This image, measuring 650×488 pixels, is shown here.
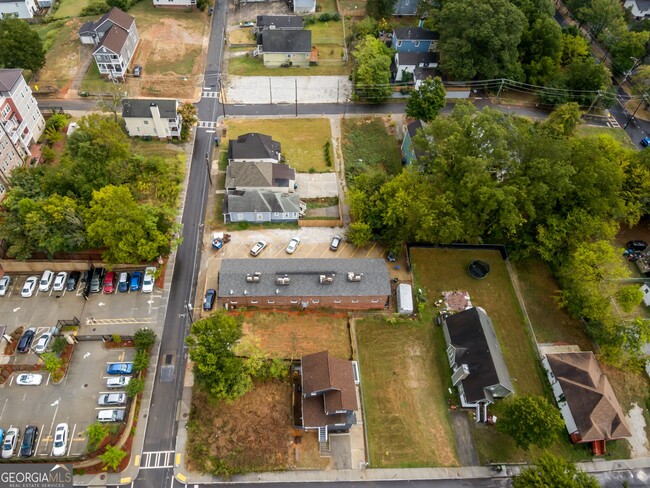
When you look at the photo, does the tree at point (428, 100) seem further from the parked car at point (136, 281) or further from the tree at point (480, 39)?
the parked car at point (136, 281)

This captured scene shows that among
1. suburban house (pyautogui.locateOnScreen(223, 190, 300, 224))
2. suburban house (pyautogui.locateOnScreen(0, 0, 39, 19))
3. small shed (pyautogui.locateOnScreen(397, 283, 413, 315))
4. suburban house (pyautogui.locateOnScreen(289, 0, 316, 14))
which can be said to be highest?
suburban house (pyautogui.locateOnScreen(289, 0, 316, 14))

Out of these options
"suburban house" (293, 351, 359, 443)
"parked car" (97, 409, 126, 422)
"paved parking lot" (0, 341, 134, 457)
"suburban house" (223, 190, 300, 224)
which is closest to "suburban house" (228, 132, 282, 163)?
"suburban house" (223, 190, 300, 224)

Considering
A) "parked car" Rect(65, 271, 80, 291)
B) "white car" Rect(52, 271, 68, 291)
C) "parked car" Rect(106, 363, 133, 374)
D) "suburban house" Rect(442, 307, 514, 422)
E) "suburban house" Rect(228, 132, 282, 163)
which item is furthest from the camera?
"suburban house" Rect(228, 132, 282, 163)

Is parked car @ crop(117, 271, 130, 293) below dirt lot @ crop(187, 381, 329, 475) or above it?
above

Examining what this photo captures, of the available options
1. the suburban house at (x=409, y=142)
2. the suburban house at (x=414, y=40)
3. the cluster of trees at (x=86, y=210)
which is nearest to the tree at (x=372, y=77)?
the suburban house at (x=414, y=40)

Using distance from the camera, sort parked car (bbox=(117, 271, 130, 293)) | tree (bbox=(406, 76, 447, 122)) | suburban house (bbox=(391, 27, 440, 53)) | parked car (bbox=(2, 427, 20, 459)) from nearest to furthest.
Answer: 1. parked car (bbox=(2, 427, 20, 459))
2. parked car (bbox=(117, 271, 130, 293))
3. tree (bbox=(406, 76, 447, 122))
4. suburban house (bbox=(391, 27, 440, 53))

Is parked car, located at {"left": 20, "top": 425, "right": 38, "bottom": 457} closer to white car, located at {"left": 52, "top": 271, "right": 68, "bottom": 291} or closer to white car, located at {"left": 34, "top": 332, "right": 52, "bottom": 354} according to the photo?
white car, located at {"left": 34, "top": 332, "right": 52, "bottom": 354}

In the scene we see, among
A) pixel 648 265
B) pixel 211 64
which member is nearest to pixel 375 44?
pixel 211 64

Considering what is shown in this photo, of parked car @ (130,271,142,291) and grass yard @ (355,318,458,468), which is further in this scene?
parked car @ (130,271,142,291)
